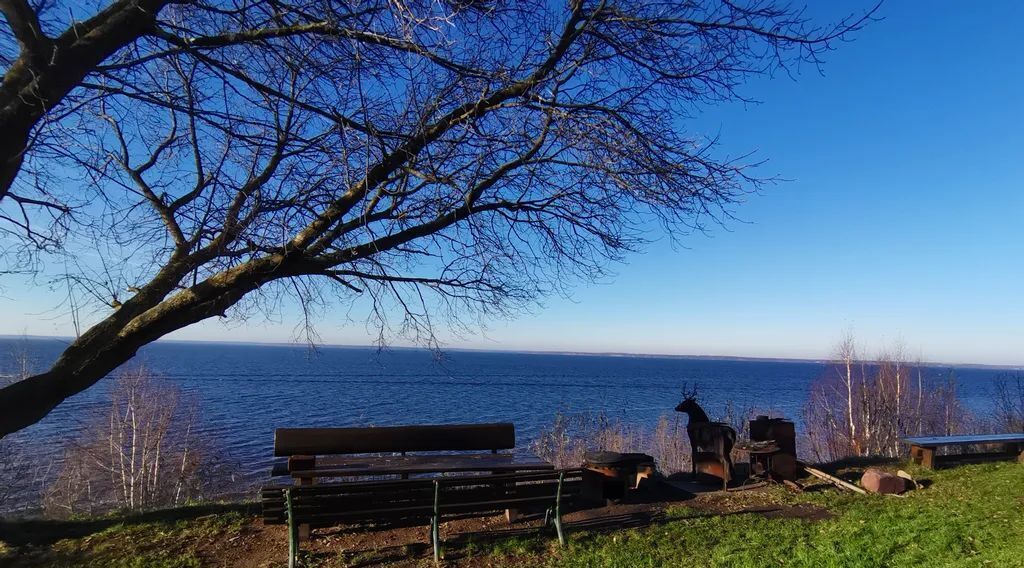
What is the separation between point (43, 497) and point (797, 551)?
23584mm

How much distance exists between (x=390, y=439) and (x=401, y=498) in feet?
5.68

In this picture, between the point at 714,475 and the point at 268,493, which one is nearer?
the point at 268,493

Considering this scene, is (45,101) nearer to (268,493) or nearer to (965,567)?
(268,493)

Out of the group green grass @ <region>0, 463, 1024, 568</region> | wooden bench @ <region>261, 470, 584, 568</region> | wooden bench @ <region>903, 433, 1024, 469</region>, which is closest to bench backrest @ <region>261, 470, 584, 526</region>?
wooden bench @ <region>261, 470, 584, 568</region>

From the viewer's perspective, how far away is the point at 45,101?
3.40 meters

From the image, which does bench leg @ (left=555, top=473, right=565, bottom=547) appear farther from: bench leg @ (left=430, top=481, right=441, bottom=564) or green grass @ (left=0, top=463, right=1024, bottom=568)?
bench leg @ (left=430, top=481, right=441, bottom=564)

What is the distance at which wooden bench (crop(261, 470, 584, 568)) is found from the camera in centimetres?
475

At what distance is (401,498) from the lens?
5043 millimetres

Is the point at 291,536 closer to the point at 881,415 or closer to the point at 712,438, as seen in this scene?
the point at 712,438

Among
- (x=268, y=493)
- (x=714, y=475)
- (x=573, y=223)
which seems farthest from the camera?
(x=714, y=475)

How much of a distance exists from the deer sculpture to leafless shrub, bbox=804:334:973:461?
1859cm

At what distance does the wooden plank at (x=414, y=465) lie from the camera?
579 centimetres

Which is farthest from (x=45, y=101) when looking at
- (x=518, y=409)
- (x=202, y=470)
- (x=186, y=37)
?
(x=518, y=409)

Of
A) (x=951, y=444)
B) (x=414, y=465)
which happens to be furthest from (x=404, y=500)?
(x=951, y=444)
